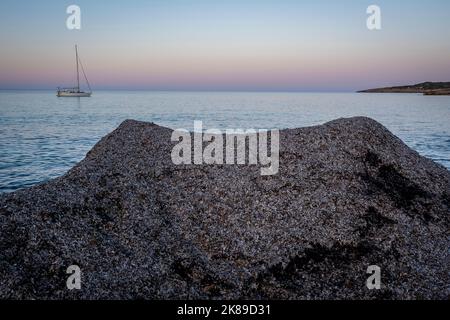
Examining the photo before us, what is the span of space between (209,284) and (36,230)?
3265mm

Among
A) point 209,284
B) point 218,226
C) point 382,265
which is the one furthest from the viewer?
point 218,226

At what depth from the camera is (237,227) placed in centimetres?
749

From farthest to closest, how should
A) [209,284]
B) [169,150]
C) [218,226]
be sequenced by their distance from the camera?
1. [169,150]
2. [218,226]
3. [209,284]

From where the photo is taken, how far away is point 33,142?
27328 mm

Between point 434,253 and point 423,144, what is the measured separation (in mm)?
21692

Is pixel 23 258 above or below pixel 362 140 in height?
below

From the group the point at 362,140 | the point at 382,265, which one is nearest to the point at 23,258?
the point at 382,265

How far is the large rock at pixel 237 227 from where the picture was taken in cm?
607

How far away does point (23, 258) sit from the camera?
620 cm

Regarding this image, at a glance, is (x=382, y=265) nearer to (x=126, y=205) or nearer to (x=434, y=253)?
(x=434, y=253)

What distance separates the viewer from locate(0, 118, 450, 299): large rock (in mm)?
6070
